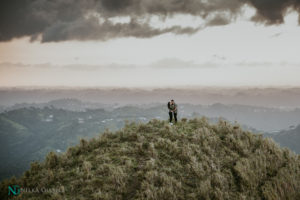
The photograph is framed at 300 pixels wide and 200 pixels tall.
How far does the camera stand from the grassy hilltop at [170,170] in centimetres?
808

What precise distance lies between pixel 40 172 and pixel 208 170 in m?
9.87

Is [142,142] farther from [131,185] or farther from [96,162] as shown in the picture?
[131,185]

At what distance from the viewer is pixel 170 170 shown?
31.8 feet

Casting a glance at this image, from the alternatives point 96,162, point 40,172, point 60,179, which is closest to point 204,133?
point 96,162

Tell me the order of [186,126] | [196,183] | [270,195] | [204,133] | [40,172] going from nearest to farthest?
[270,195], [196,183], [40,172], [204,133], [186,126]

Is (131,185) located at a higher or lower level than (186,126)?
lower

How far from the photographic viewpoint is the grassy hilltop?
26.5ft

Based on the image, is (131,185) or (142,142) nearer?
(131,185)

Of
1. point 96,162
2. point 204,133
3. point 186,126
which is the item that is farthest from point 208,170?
point 186,126

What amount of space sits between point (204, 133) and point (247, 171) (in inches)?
209

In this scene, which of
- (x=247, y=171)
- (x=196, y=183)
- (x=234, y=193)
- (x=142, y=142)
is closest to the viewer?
(x=234, y=193)

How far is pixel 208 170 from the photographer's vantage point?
31.6ft

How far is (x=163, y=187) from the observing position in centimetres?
805

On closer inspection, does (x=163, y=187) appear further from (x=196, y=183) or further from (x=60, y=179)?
(x=60, y=179)
